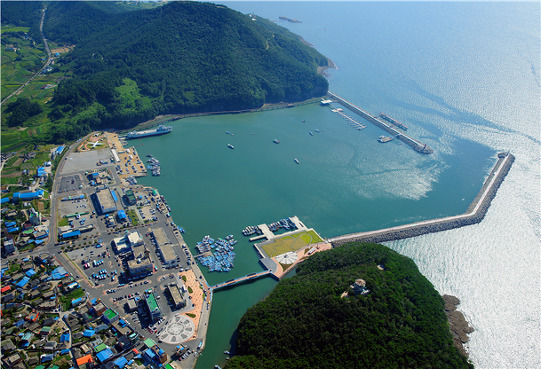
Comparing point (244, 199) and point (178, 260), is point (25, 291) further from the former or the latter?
point (244, 199)

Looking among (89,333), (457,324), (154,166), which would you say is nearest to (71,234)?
(89,333)

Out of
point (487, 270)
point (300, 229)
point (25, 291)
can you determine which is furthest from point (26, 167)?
point (487, 270)

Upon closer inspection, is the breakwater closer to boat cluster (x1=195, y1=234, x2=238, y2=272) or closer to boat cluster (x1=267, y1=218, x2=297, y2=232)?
boat cluster (x1=267, y1=218, x2=297, y2=232)

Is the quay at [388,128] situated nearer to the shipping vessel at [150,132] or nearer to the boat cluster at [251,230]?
the boat cluster at [251,230]

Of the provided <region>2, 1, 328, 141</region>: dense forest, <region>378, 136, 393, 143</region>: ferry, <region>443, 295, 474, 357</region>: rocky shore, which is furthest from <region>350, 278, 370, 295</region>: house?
<region>2, 1, 328, 141</region>: dense forest

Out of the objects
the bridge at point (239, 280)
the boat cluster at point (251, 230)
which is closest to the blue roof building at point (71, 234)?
the bridge at point (239, 280)
